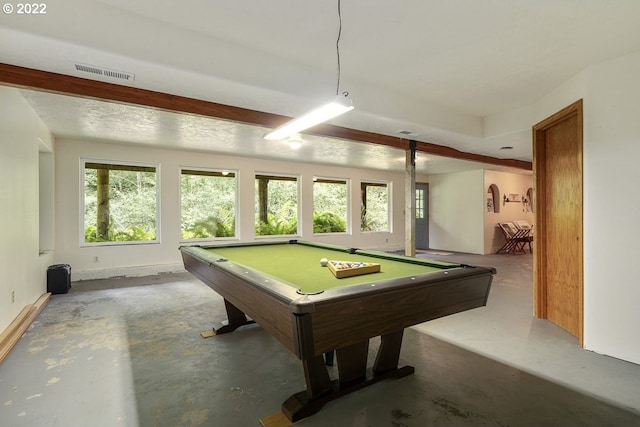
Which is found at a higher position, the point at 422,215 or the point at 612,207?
the point at 612,207

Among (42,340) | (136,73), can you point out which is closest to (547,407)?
(136,73)

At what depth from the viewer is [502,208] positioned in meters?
8.87

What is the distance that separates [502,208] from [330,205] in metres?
4.76

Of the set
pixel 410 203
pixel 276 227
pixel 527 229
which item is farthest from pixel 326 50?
pixel 527 229

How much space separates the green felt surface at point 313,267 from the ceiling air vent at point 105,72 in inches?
72.0

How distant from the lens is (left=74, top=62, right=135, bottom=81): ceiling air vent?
2.57m

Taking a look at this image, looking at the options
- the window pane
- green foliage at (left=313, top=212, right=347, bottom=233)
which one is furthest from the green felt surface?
the window pane

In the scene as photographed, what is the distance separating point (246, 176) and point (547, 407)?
246 inches

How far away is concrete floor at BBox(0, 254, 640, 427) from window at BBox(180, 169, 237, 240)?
310 centimetres

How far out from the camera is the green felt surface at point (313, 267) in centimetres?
197

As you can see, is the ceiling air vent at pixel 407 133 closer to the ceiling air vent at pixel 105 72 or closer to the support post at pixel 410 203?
the support post at pixel 410 203

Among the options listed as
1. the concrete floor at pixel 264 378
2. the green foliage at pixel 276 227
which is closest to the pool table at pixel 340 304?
the concrete floor at pixel 264 378

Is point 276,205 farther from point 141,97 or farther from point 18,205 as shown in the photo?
point 18,205

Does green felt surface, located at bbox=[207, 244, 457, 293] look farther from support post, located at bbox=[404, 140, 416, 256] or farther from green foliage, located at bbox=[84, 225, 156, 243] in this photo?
green foliage, located at bbox=[84, 225, 156, 243]
